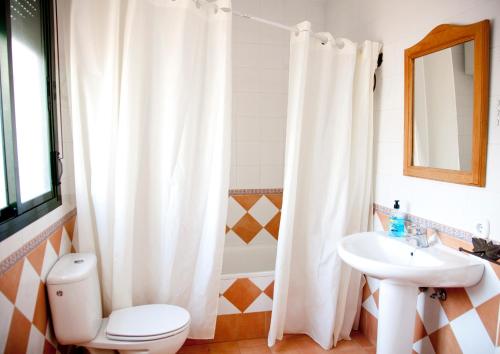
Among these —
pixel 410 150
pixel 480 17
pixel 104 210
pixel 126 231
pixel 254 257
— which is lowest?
pixel 254 257

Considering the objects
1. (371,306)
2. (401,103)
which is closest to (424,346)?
(371,306)

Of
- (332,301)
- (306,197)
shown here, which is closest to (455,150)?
(306,197)

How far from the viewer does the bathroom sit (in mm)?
1365

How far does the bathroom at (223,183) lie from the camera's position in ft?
4.48

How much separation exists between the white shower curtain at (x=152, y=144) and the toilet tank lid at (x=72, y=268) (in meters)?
0.10

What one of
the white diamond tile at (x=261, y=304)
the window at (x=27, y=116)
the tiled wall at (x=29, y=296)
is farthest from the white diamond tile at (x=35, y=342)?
the white diamond tile at (x=261, y=304)

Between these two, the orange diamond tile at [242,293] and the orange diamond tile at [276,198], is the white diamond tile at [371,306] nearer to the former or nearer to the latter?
the orange diamond tile at [242,293]

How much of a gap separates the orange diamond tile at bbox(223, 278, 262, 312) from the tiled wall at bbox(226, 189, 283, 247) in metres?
0.74

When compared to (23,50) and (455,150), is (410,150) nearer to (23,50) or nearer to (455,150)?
(455,150)

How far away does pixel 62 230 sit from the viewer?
162 cm

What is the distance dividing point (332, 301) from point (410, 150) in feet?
3.40

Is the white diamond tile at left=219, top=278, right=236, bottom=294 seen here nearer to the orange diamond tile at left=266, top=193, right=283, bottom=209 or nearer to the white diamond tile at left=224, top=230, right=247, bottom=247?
the white diamond tile at left=224, top=230, right=247, bottom=247

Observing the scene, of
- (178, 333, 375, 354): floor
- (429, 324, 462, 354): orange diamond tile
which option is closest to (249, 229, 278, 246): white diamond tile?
(178, 333, 375, 354): floor

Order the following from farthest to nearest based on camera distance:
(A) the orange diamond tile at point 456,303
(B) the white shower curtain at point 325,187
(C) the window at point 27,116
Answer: (B) the white shower curtain at point 325,187, (A) the orange diamond tile at point 456,303, (C) the window at point 27,116
